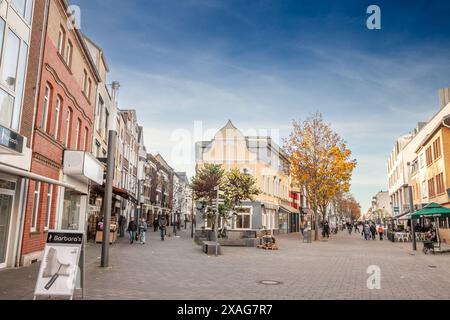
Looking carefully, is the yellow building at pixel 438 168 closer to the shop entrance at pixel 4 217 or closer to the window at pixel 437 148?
the window at pixel 437 148

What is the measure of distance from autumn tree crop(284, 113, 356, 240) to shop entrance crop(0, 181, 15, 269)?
25.7m

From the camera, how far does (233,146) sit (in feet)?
127

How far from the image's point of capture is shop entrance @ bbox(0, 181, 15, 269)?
11.6 metres

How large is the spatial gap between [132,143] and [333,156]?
23595 mm

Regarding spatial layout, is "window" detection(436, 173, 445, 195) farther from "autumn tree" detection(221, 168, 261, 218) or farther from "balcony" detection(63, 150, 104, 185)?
"balcony" detection(63, 150, 104, 185)

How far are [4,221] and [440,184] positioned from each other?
34.2 meters

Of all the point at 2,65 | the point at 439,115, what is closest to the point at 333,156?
the point at 439,115

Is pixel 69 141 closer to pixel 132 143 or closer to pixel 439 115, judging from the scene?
pixel 132 143

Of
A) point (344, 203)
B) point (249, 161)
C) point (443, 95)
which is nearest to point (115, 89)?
point (249, 161)

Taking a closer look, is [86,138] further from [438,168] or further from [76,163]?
[438,168]

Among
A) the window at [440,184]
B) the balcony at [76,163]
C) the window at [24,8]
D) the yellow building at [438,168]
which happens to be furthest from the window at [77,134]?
the window at [440,184]

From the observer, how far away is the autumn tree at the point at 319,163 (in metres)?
33.6

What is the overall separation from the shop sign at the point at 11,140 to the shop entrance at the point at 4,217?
48.9 inches

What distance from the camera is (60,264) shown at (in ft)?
24.4
